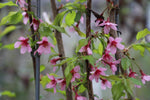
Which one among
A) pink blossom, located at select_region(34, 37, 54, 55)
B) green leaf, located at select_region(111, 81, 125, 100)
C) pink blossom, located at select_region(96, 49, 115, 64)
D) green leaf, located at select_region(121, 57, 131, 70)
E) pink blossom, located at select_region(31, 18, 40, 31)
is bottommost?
green leaf, located at select_region(111, 81, 125, 100)

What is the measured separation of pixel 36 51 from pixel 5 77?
1.68 metres

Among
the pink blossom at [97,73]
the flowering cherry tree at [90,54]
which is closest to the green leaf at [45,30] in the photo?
the flowering cherry tree at [90,54]

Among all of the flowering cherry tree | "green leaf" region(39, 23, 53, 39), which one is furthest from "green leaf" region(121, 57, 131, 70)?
"green leaf" region(39, 23, 53, 39)

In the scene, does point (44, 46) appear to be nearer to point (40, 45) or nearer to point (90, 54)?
point (40, 45)

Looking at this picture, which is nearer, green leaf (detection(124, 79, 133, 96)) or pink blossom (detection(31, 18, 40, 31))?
green leaf (detection(124, 79, 133, 96))

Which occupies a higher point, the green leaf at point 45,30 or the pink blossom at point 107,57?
the green leaf at point 45,30

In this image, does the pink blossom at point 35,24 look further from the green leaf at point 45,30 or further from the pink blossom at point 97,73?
the pink blossom at point 97,73

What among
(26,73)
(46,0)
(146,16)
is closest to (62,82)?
(26,73)

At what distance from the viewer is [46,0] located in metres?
2.16

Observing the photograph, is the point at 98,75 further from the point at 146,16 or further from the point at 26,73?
the point at 146,16

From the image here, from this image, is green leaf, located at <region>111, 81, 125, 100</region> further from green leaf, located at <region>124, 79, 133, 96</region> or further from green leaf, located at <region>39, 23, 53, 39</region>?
green leaf, located at <region>39, 23, 53, 39</region>

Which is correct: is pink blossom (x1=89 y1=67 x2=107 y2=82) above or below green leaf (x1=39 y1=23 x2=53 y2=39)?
below

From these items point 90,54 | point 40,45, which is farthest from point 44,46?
point 90,54

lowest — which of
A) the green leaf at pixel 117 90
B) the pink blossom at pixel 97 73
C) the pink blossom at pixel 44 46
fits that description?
the green leaf at pixel 117 90
